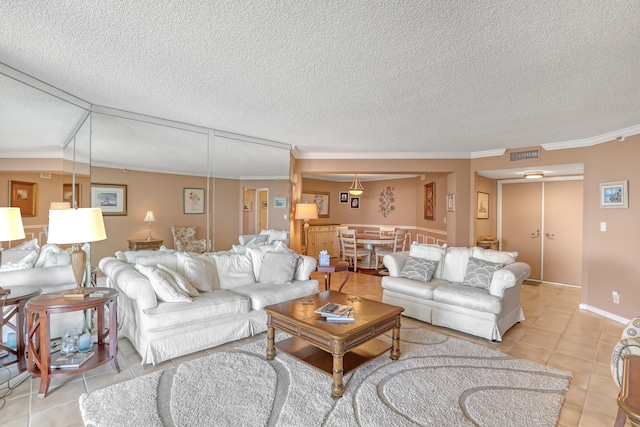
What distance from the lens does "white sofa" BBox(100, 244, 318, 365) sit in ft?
9.14

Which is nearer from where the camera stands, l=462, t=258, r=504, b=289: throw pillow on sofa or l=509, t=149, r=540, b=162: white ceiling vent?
l=462, t=258, r=504, b=289: throw pillow on sofa

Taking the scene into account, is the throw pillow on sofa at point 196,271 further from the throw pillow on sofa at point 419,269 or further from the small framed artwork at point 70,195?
the throw pillow on sofa at point 419,269

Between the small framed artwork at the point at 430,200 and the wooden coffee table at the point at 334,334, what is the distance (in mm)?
4463

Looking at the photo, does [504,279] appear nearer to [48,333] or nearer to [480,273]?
[480,273]

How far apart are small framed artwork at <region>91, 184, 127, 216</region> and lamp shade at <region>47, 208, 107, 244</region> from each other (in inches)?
41.9

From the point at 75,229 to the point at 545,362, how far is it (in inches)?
163

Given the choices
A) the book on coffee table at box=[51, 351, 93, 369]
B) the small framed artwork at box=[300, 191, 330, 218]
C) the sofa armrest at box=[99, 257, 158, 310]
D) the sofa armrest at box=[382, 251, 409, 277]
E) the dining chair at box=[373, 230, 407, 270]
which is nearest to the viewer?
the book on coffee table at box=[51, 351, 93, 369]

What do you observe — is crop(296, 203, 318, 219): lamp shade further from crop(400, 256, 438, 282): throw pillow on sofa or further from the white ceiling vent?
the white ceiling vent

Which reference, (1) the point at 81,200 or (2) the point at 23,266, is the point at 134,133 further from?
(2) the point at 23,266

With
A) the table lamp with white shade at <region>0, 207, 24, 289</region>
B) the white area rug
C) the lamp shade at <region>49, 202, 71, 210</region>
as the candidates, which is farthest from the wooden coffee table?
the lamp shade at <region>49, 202, 71, 210</region>

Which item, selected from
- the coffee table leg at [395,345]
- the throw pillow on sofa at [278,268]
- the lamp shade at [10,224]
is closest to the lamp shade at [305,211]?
the throw pillow on sofa at [278,268]

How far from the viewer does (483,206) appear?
20.6ft

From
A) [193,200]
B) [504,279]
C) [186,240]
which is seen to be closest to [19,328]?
[186,240]

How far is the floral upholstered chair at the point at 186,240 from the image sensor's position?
411 centimetres
